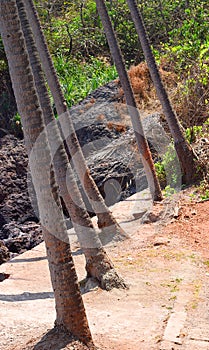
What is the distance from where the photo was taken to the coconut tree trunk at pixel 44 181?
20.4ft

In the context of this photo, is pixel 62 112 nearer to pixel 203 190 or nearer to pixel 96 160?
pixel 203 190

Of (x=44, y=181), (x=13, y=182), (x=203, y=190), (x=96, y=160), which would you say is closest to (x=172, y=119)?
(x=203, y=190)

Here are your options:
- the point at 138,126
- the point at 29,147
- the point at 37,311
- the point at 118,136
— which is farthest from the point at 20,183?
the point at 29,147

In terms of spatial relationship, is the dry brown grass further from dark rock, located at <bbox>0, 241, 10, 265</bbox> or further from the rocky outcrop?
dark rock, located at <bbox>0, 241, 10, 265</bbox>

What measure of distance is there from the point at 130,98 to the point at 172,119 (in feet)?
4.44

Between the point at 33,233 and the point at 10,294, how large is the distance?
5.31 meters

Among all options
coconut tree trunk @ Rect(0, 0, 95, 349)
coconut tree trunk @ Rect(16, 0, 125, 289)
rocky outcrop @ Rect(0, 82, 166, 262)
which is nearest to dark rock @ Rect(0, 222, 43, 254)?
rocky outcrop @ Rect(0, 82, 166, 262)

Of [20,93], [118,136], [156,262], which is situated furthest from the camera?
[118,136]

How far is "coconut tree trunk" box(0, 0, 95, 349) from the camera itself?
6.20 meters

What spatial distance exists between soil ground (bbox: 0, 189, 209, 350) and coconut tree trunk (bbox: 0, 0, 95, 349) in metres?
0.31

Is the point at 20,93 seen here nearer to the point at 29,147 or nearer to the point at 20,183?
the point at 29,147

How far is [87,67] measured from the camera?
22.0 meters

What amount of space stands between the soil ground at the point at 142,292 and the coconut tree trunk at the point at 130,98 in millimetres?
532

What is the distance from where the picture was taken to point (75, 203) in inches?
362
